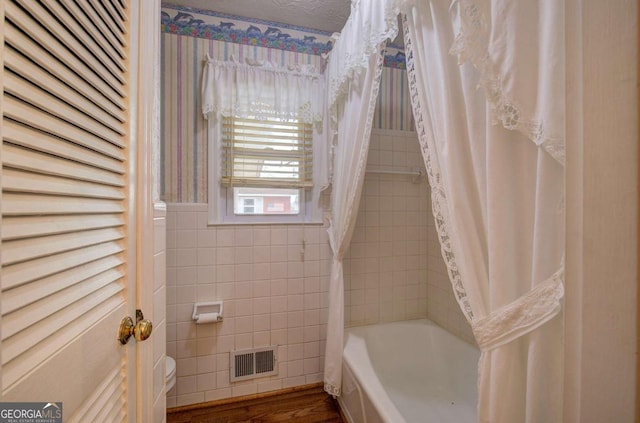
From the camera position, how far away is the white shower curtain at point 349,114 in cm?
111

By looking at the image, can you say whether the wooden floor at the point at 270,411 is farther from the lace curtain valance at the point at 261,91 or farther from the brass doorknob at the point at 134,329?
the lace curtain valance at the point at 261,91

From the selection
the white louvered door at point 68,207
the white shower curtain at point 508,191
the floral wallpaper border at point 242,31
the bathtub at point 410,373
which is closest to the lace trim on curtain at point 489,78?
the white shower curtain at point 508,191

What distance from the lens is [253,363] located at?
1.72 meters

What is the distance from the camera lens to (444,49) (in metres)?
0.74

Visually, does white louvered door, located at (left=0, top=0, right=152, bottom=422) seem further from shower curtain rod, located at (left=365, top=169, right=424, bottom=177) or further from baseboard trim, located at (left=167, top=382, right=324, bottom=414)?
shower curtain rod, located at (left=365, top=169, right=424, bottom=177)

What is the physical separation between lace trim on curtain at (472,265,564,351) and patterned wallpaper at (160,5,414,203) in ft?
5.29

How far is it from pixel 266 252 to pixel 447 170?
133 cm

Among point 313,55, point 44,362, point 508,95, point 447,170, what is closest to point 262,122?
point 313,55

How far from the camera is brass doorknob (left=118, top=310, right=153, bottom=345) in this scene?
0.59 meters

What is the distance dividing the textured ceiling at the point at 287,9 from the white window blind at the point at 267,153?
67 cm

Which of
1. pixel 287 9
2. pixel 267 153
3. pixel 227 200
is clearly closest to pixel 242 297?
pixel 227 200

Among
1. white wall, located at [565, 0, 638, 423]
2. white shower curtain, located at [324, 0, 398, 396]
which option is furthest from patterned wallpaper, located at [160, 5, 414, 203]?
white wall, located at [565, 0, 638, 423]

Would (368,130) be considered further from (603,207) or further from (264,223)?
(603,207)

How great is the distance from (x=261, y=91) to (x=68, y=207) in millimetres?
1507
